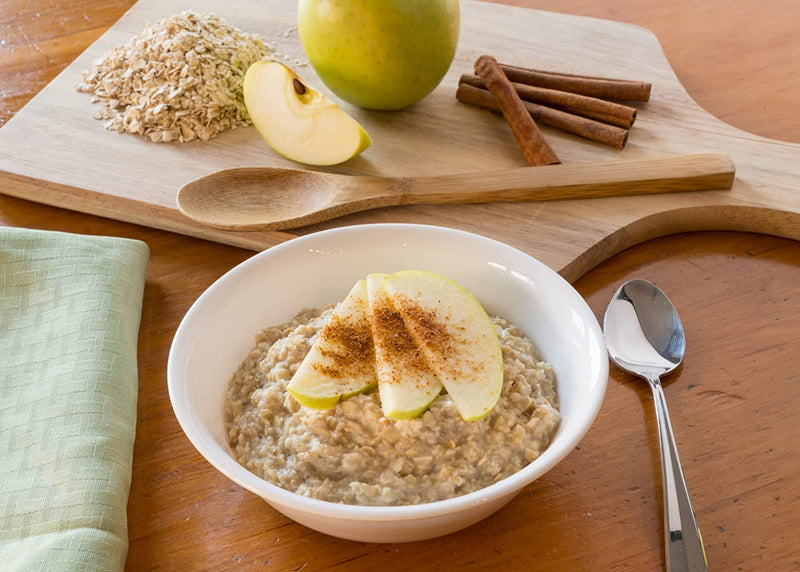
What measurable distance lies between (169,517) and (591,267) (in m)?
0.71

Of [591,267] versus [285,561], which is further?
[591,267]

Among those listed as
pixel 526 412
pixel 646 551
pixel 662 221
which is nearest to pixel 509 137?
pixel 662 221

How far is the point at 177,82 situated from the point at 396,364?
857 mm

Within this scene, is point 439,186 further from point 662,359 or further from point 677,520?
point 677,520

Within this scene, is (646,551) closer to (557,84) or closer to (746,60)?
(557,84)

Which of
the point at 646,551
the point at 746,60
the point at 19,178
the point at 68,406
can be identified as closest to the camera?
Result: the point at 646,551

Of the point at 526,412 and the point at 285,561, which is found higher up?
the point at 526,412

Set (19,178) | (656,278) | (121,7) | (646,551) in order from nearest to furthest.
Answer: (646,551) < (656,278) < (19,178) < (121,7)

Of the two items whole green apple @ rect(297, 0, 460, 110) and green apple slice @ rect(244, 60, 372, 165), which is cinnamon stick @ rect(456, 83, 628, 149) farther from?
green apple slice @ rect(244, 60, 372, 165)

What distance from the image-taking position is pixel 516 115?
1.46m

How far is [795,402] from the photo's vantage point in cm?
105

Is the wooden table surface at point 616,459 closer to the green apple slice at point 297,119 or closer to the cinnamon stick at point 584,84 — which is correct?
the green apple slice at point 297,119

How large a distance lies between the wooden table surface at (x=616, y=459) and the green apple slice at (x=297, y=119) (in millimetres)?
233

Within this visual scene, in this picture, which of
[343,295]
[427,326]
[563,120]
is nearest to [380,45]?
[563,120]
